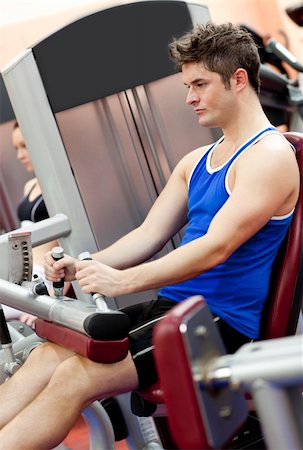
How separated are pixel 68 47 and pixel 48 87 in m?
0.15

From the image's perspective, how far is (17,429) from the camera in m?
1.90

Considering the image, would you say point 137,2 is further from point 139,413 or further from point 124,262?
point 139,413

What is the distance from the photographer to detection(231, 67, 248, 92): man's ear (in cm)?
211

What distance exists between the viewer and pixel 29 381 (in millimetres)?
2104

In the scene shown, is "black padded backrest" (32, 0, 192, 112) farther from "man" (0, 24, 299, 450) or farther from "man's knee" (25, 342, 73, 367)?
"man's knee" (25, 342, 73, 367)

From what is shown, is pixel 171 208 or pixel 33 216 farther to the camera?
pixel 33 216

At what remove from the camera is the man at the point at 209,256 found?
1.93 m

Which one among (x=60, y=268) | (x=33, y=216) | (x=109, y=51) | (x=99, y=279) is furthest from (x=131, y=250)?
(x=33, y=216)

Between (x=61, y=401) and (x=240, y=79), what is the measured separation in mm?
954

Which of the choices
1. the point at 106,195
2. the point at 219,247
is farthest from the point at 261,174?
the point at 106,195

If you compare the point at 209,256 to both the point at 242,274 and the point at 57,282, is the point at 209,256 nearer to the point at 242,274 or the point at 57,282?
the point at 242,274

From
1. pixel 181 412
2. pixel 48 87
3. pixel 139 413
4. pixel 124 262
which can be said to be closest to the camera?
pixel 181 412

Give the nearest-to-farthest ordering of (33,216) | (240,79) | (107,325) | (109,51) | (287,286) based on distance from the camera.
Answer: (107,325) → (287,286) → (240,79) → (109,51) → (33,216)

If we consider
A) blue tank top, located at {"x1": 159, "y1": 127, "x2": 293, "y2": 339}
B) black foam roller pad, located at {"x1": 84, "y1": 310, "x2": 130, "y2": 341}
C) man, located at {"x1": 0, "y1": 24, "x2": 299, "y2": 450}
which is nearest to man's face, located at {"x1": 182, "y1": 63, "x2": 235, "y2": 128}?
man, located at {"x1": 0, "y1": 24, "x2": 299, "y2": 450}
